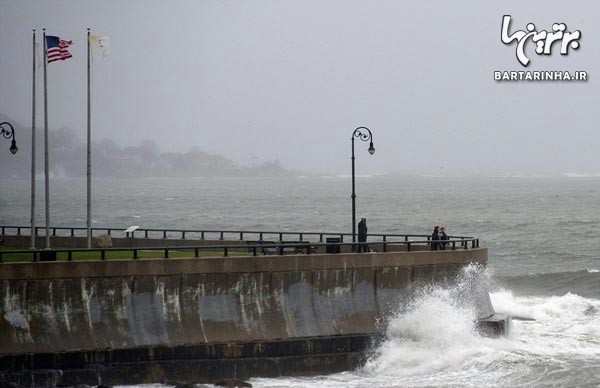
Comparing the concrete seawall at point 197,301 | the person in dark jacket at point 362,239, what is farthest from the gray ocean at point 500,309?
the person in dark jacket at point 362,239

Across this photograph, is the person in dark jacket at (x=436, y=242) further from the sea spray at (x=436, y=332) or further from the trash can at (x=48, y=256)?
the trash can at (x=48, y=256)

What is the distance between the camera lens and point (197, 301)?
31.7m

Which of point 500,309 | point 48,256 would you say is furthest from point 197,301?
point 500,309

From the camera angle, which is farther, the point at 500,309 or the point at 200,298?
the point at 500,309

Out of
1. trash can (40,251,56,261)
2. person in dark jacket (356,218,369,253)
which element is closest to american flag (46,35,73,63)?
trash can (40,251,56,261)

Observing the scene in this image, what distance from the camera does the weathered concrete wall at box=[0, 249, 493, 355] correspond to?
30125 millimetres

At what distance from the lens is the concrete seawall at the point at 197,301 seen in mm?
30062

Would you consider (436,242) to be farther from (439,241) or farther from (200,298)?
(200,298)

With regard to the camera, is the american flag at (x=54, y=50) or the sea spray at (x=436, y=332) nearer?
the sea spray at (x=436, y=332)

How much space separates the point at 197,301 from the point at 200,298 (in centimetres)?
12

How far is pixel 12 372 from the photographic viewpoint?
2944cm

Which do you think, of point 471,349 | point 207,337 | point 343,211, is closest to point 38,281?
point 207,337

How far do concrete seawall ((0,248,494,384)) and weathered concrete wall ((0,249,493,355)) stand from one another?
0.03 m

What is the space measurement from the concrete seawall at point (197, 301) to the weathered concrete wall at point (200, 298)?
27mm
